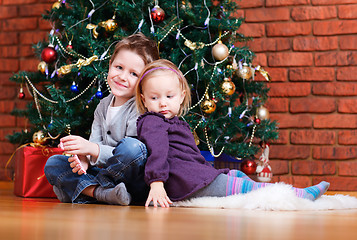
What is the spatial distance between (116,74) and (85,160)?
336 mm

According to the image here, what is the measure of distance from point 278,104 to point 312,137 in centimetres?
27

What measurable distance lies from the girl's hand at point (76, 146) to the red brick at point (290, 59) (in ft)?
5.28

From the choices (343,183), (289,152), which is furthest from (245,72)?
(343,183)

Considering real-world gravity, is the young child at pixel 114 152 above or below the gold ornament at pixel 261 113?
below

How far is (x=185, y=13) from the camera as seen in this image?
7.00 ft

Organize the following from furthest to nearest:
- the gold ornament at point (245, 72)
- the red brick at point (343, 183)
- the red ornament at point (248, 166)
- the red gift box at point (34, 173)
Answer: the red brick at point (343, 183) < the red ornament at point (248, 166) < the gold ornament at point (245, 72) < the red gift box at point (34, 173)

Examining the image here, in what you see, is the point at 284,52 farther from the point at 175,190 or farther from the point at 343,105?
the point at 175,190

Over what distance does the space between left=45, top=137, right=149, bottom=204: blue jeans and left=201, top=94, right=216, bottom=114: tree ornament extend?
58 centimetres

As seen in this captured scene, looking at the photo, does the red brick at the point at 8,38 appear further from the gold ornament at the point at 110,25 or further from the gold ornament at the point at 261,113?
the gold ornament at the point at 261,113

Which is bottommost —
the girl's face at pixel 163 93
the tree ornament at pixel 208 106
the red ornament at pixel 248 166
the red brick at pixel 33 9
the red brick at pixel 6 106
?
the red ornament at pixel 248 166

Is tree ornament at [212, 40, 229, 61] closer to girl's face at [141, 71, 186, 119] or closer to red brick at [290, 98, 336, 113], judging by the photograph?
girl's face at [141, 71, 186, 119]

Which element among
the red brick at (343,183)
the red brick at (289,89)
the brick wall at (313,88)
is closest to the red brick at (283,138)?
the brick wall at (313,88)

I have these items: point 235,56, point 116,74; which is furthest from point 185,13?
point 116,74

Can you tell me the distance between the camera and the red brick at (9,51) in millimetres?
3186
